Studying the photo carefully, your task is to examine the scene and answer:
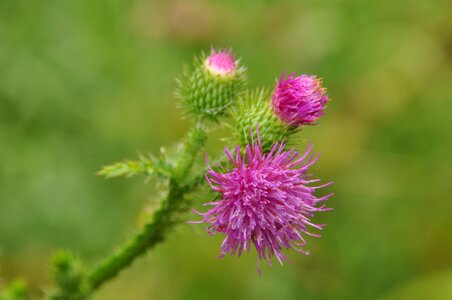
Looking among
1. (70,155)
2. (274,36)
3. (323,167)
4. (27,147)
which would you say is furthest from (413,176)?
(27,147)

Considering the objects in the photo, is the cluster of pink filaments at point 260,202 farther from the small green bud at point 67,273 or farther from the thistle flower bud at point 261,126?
the small green bud at point 67,273

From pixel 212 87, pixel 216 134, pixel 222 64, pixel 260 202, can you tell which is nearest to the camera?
pixel 260 202

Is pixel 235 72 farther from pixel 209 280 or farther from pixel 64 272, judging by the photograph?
pixel 209 280

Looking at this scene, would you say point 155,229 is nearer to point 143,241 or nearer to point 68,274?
point 143,241

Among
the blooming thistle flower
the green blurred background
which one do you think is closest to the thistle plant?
the blooming thistle flower

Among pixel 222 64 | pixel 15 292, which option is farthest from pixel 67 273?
pixel 222 64

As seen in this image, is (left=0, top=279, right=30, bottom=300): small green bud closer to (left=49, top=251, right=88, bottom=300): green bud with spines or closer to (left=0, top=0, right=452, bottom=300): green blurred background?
(left=49, top=251, right=88, bottom=300): green bud with spines

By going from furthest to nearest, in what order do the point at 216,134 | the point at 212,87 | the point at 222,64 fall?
the point at 216,134 → the point at 222,64 → the point at 212,87

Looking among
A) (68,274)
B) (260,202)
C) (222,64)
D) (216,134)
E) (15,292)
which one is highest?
(216,134)
